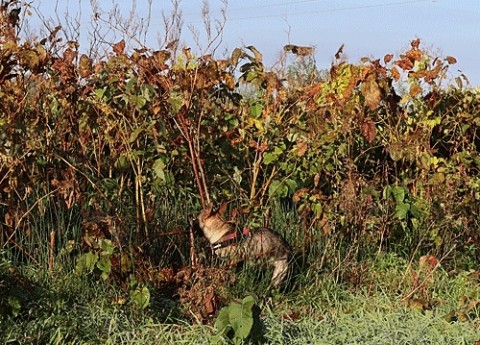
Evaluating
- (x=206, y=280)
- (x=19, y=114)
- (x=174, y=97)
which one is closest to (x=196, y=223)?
(x=206, y=280)

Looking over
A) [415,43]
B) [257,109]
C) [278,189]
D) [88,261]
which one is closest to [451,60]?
[415,43]

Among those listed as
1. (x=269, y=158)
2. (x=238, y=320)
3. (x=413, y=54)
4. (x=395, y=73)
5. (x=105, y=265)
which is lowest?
(x=238, y=320)

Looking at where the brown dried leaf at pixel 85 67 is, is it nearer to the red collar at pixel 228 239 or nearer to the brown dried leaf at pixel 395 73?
the red collar at pixel 228 239

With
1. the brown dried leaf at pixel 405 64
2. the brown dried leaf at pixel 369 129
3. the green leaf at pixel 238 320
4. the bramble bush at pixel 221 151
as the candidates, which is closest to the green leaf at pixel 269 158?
the bramble bush at pixel 221 151

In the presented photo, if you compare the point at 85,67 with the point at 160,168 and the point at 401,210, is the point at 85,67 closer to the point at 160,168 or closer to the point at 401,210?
the point at 160,168

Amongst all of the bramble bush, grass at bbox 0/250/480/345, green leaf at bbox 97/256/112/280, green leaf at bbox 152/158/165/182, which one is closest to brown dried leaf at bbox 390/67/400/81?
the bramble bush

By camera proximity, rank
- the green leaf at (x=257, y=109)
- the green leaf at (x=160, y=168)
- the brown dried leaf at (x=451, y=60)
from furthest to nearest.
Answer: the brown dried leaf at (x=451, y=60)
the green leaf at (x=257, y=109)
the green leaf at (x=160, y=168)

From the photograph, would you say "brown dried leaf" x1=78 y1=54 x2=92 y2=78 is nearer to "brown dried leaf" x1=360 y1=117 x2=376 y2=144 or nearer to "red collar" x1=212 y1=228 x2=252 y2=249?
"red collar" x1=212 y1=228 x2=252 y2=249

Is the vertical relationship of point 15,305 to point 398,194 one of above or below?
below

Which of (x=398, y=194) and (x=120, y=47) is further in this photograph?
(x=398, y=194)

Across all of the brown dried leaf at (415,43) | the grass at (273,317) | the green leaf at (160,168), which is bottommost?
the grass at (273,317)

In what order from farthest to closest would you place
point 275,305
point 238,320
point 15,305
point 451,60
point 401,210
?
1. point 451,60
2. point 401,210
3. point 275,305
4. point 15,305
5. point 238,320

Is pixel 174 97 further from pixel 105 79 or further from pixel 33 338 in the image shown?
pixel 33 338

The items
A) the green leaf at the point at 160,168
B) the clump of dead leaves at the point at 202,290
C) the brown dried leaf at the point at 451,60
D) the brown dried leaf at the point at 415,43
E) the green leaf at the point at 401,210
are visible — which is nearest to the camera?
the clump of dead leaves at the point at 202,290
